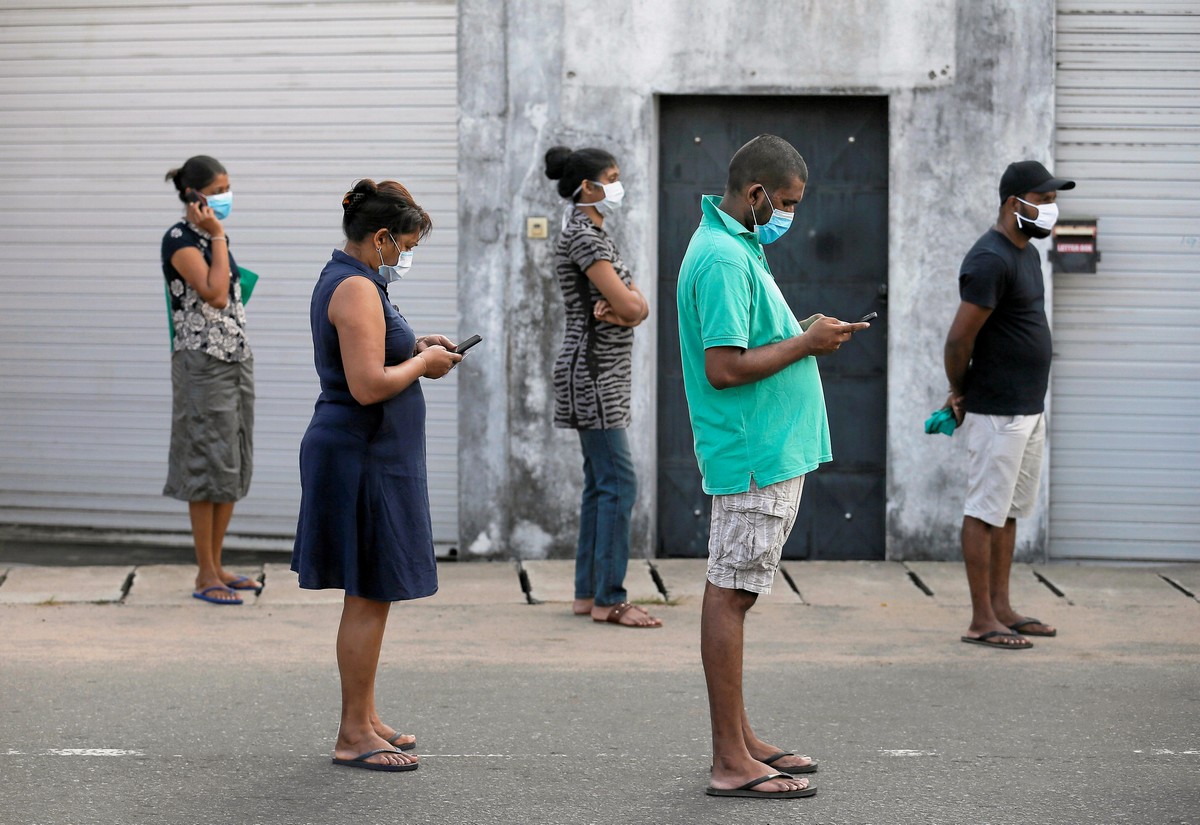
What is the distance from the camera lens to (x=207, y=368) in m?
7.76

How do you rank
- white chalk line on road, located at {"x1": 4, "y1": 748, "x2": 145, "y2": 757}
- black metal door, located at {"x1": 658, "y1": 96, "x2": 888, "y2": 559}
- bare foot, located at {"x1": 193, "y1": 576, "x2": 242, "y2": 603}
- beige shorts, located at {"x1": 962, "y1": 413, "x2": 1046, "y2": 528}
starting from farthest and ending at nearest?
black metal door, located at {"x1": 658, "y1": 96, "x2": 888, "y2": 559} < bare foot, located at {"x1": 193, "y1": 576, "x2": 242, "y2": 603} < beige shorts, located at {"x1": 962, "y1": 413, "x2": 1046, "y2": 528} < white chalk line on road, located at {"x1": 4, "y1": 748, "x2": 145, "y2": 757}

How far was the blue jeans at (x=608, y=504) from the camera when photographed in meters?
7.32

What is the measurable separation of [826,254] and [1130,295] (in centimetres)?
177

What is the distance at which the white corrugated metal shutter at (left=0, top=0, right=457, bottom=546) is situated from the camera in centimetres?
931

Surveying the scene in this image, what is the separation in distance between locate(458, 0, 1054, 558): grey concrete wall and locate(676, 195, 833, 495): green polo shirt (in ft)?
13.1

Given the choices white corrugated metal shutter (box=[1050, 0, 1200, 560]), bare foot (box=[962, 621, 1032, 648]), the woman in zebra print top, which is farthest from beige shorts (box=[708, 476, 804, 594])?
white corrugated metal shutter (box=[1050, 0, 1200, 560])

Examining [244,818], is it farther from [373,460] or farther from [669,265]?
[669,265]

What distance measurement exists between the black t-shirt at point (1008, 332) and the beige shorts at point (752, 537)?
2.31 m

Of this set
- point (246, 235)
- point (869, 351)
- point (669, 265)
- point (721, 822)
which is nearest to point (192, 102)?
point (246, 235)

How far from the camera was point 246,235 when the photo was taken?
31.0 feet

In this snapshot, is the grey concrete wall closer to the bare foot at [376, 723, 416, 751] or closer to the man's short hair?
the bare foot at [376, 723, 416, 751]

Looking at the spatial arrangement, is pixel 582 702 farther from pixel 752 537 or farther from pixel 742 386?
pixel 742 386

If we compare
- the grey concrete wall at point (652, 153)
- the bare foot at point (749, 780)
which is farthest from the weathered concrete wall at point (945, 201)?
the bare foot at point (749, 780)

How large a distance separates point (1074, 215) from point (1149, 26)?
1155mm
